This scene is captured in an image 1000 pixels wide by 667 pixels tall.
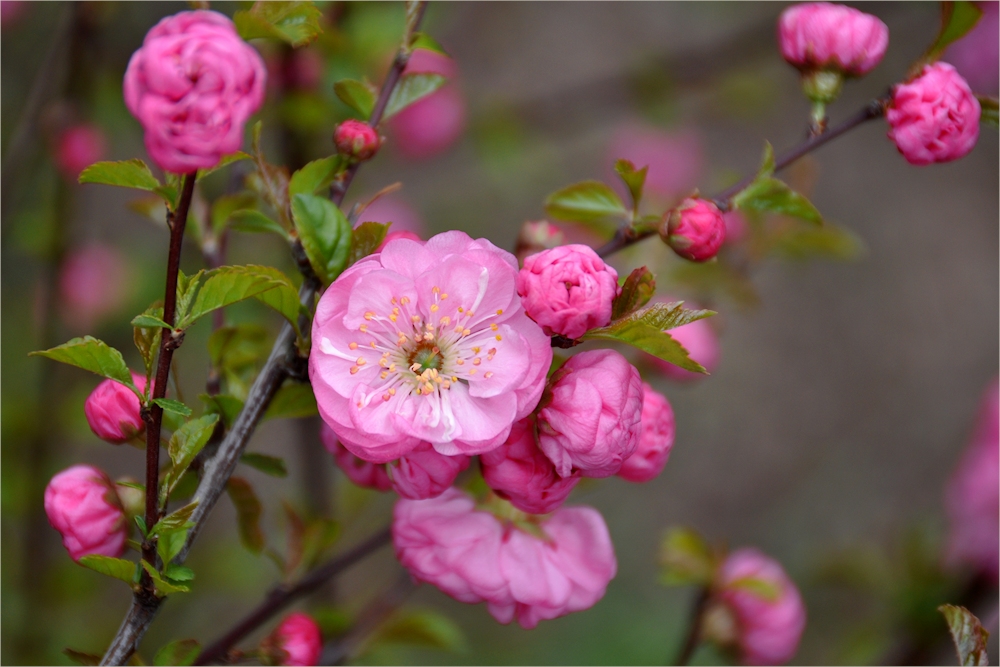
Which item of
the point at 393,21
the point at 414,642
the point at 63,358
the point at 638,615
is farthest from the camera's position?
the point at 638,615

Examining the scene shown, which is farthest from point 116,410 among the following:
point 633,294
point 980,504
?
point 980,504

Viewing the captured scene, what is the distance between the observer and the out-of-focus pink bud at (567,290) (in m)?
0.56

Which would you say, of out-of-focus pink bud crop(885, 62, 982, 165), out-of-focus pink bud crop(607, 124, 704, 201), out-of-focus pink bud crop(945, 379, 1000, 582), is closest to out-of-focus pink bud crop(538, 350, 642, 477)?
out-of-focus pink bud crop(885, 62, 982, 165)

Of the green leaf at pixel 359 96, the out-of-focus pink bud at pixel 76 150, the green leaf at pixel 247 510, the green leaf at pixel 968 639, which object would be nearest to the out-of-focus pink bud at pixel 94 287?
the out-of-focus pink bud at pixel 76 150

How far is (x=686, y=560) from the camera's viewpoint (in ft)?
→ 3.45

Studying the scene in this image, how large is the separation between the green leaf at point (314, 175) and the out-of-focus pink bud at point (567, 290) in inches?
A: 8.0

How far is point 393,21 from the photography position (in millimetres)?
1374

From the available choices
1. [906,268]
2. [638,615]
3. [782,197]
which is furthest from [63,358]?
[906,268]

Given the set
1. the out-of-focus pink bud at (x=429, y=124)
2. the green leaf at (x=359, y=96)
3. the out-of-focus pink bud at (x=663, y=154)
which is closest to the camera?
the green leaf at (x=359, y=96)

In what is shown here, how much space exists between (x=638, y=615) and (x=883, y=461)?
1138 mm

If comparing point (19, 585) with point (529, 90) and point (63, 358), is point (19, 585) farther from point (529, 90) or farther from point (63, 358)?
point (529, 90)

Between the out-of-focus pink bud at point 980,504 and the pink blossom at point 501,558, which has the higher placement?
the pink blossom at point 501,558

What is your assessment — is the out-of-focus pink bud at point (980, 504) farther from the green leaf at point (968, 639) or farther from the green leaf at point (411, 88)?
the green leaf at point (411, 88)

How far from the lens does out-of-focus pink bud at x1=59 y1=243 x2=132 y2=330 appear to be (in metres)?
1.70
